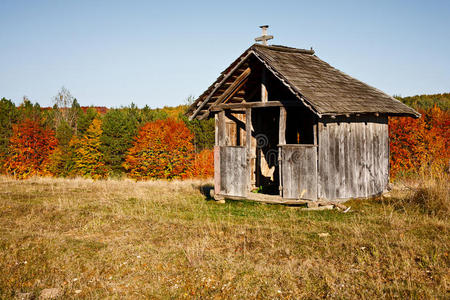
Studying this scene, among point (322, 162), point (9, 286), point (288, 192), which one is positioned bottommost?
point (9, 286)

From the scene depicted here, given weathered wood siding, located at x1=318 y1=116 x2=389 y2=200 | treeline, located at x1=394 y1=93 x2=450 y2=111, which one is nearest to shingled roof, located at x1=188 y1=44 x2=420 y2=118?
weathered wood siding, located at x1=318 y1=116 x2=389 y2=200

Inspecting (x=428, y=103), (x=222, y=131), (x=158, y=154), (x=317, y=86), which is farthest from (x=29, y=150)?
(x=428, y=103)

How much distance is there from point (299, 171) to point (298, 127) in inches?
154

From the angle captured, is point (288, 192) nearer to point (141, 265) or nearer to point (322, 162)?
point (322, 162)

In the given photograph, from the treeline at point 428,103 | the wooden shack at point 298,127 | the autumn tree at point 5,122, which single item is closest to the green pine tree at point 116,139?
the autumn tree at point 5,122

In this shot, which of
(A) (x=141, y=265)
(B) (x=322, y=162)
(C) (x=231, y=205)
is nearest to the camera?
(A) (x=141, y=265)

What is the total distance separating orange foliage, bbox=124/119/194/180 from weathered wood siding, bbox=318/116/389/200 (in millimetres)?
24382

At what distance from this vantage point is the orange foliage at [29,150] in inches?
1439

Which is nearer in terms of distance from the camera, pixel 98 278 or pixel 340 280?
pixel 340 280

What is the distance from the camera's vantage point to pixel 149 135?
115 ft

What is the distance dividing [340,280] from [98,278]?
424 centimetres

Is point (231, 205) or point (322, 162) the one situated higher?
point (322, 162)

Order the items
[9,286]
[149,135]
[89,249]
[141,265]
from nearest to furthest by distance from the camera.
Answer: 1. [9,286]
2. [141,265]
3. [89,249]
4. [149,135]

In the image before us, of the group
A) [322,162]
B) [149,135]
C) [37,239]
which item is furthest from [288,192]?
[149,135]
